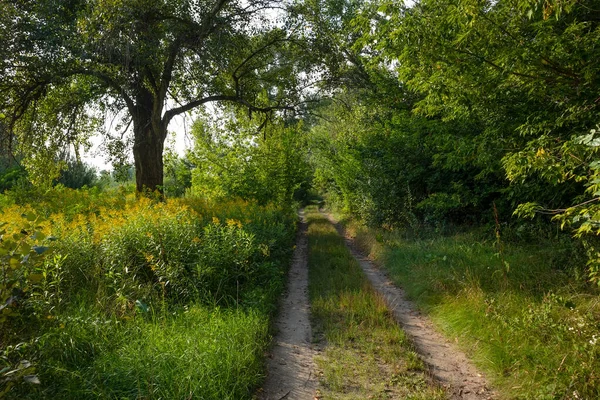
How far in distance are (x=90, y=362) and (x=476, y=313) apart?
4593 mm

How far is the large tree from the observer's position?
9.46 meters

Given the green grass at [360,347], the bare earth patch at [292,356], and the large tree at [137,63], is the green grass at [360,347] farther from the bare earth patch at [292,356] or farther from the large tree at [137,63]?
the large tree at [137,63]

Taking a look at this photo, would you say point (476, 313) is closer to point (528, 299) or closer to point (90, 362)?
point (528, 299)

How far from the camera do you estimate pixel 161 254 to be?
5672 millimetres

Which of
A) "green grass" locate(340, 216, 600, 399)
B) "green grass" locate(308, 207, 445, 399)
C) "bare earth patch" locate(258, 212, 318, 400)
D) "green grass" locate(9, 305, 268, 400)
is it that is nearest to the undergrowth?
"green grass" locate(9, 305, 268, 400)

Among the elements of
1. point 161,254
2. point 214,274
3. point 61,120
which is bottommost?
point 214,274

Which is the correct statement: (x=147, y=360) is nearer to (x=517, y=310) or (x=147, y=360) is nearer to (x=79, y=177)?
(x=517, y=310)

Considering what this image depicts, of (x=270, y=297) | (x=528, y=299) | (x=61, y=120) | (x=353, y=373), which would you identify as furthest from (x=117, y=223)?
(x=61, y=120)

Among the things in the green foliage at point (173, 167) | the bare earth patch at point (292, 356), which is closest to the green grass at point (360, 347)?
the bare earth patch at point (292, 356)

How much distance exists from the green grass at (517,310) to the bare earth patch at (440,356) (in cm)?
14

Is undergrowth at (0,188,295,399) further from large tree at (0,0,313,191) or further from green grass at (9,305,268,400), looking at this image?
large tree at (0,0,313,191)

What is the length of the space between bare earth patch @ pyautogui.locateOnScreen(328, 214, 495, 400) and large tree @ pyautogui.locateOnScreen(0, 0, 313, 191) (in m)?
8.12

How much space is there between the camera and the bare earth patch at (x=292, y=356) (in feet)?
13.4

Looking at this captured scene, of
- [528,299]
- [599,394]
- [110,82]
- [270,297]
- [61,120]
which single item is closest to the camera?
[599,394]
